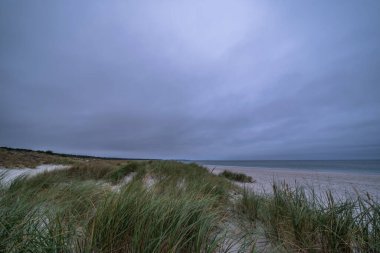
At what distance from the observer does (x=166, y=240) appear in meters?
1.63

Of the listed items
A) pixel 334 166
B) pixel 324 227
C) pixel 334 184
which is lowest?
pixel 334 166

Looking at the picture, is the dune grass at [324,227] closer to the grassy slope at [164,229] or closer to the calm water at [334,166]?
the grassy slope at [164,229]

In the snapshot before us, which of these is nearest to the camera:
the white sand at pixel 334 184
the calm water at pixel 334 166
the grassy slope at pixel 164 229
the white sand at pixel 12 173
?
the grassy slope at pixel 164 229

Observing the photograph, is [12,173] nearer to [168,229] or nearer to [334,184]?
[168,229]

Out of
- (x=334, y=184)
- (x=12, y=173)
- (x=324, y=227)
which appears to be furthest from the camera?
(x=334, y=184)

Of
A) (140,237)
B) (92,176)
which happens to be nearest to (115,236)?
(140,237)

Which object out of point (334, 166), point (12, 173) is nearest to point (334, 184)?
point (12, 173)

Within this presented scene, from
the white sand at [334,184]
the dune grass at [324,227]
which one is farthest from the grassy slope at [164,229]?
the white sand at [334,184]

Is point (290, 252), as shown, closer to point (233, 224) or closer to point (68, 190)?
point (233, 224)

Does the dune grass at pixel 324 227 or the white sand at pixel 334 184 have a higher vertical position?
the dune grass at pixel 324 227

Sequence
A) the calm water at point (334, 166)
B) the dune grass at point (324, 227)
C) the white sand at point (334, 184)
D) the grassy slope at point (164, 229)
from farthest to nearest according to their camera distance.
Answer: the calm water at point (334, 166)
the white sand at point (334, 184)
the dune grass at point (324, 227)
the grassy slope at point (164, 229)

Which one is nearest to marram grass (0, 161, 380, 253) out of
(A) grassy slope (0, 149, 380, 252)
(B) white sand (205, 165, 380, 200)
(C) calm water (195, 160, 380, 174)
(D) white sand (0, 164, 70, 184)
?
(A) grassy slope (0, 149, 380, 252)

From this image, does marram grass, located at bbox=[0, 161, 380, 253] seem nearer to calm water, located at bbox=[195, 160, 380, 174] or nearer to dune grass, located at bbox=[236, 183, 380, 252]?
dune grass, located at bbox=[236, 183, 380, 252]

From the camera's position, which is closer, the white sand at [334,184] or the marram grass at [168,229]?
the marram grass at [168,229]
